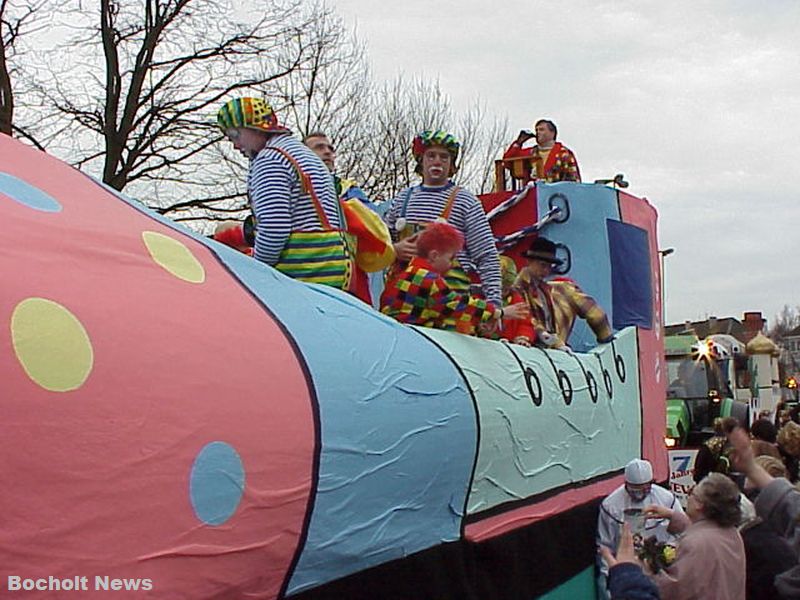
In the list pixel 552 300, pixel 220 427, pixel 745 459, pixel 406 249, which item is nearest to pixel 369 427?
pixel 220 427

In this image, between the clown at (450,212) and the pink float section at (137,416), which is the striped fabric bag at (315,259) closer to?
the pink float section at (137,416)

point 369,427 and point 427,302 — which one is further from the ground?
point 427,302

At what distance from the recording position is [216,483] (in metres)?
1.87

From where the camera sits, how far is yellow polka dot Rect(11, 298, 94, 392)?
1609 mm

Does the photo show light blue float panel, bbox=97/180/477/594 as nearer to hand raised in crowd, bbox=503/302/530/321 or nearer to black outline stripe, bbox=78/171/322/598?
black outline stripe, bbox=78/171/322/598

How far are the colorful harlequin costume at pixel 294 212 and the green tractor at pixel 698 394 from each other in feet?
30.3

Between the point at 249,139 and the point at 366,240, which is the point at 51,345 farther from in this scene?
the point at 366,240

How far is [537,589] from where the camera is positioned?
3826 mm

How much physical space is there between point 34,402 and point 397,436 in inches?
45.0

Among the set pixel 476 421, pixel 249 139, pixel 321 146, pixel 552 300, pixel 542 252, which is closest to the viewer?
pixel 476 421

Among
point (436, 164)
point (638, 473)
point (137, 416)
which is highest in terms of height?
point (436, 164)

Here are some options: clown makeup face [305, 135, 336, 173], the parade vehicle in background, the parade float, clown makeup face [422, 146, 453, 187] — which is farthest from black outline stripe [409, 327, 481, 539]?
the parade vehicle in background

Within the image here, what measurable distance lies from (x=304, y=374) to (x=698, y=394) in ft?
38.2

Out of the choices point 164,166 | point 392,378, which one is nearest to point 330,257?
point 392,378
